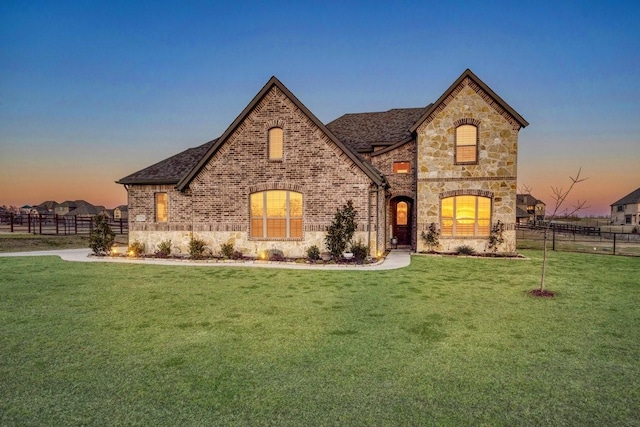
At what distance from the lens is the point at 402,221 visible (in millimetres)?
20812

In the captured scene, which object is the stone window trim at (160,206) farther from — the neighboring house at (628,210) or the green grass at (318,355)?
the neighboring house at (628,210)

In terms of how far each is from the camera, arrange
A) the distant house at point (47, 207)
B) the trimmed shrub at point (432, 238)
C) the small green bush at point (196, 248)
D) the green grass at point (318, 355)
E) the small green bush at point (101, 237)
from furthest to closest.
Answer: the distant house at point (47, 207)
the trimmed shrub at point (432, 238)
the small green bush at point (101, 237)
the small green bush at point (196, 248)
the green grass at point (318, 355)

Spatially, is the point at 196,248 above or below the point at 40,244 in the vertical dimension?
above

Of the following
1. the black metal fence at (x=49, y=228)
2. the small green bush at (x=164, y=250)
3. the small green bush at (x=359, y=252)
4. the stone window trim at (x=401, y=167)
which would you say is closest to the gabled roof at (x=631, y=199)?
the stone window trim at (x=401, y=167)

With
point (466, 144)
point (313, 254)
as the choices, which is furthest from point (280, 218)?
point (466, 144)

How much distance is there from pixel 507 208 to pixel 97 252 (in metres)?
19.5

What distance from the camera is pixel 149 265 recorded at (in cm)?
1398

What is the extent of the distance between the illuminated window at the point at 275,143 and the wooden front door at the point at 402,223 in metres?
8.20

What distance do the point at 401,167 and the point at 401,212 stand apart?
2889 mm

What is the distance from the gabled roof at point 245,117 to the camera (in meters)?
14.7

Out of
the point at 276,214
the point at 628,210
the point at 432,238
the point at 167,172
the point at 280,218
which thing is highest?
the point at 167,172

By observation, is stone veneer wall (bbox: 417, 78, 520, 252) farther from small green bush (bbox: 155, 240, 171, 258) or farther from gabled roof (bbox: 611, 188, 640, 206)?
gabled roof (bbox: 611, 188, 640, 206)

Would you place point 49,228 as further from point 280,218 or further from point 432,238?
point 432,238

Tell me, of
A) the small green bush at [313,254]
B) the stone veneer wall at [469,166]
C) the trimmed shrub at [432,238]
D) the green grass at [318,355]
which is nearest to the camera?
the green grass at [318,355]
